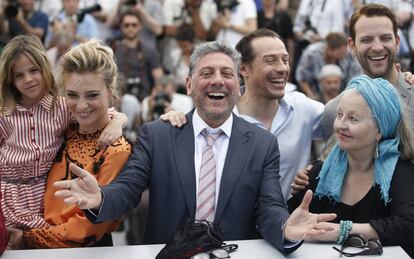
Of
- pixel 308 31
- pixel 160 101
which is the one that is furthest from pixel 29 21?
pixel 308 31

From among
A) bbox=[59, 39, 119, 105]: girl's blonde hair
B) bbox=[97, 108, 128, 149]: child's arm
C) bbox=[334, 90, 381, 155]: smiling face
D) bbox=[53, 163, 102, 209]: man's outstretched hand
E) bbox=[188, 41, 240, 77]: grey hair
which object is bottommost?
bbox=[53, 163, 102, 209]: man's outstretched hand

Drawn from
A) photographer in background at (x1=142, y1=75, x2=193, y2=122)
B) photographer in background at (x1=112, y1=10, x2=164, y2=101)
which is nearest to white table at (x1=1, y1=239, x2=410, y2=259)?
photographer in background at (x1=142, y1=75, x2=193, y2=122)

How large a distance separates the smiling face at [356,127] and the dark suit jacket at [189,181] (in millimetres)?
356

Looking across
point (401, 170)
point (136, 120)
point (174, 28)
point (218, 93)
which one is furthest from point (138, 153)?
point (174, 28)

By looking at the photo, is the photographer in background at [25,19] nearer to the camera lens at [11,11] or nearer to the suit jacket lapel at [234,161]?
the camera lens at [11,11]

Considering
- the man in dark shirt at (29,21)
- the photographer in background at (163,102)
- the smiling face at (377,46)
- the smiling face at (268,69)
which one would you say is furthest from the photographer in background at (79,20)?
the smiling face at (377,46)

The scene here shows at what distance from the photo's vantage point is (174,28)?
25.0 ft

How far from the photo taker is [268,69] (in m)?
A: 4.21

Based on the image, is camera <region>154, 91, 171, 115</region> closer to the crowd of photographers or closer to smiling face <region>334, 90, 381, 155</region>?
the crowd of photographers

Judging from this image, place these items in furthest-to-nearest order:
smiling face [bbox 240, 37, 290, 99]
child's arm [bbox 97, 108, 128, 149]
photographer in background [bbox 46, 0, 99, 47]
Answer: photographer in background [bbox 46, 0, 99, 47], smiling face [bbox 240, 37, 290, 99], child's arm [bbox 97, 108, 128, 149]

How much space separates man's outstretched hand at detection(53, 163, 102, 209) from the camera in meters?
2.96

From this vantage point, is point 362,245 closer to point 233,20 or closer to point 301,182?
point 301,182

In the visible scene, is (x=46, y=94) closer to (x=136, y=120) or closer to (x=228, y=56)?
(x=228, y=56)

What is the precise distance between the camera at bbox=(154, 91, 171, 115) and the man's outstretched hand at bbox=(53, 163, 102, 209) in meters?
3.84
